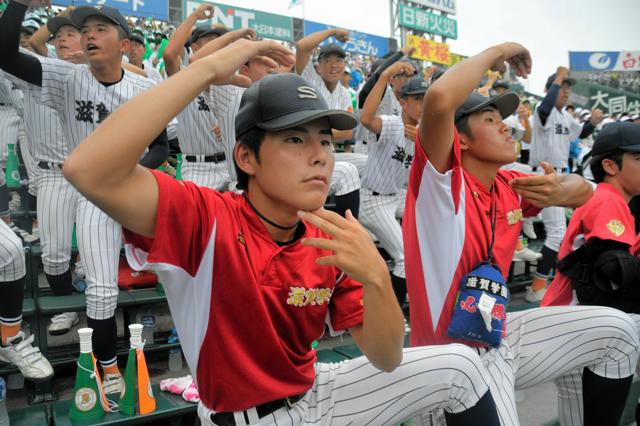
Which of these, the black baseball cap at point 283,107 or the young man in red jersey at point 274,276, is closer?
the young man in red jersey at point 274,276

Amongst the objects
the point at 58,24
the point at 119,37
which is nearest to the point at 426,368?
the point at 119,37

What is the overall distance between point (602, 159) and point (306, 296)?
2274 mm

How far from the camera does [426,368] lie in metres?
1.76

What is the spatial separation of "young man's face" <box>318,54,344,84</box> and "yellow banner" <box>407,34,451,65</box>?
1684 centimetres

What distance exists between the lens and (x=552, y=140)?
7.25m

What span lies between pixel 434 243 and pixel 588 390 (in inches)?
39.4

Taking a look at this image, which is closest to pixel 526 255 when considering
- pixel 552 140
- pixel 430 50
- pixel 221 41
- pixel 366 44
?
pixel 552 140

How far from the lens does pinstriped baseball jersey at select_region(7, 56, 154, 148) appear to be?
3346mm

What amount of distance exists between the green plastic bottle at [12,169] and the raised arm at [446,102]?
4987mm

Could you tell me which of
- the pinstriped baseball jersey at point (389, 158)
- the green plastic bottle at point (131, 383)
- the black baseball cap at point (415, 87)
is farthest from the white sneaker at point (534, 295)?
the green plastic bottle at point (131, 383)

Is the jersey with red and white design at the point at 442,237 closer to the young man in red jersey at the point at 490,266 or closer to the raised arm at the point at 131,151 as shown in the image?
the young man in red jersey at the point at 490,266

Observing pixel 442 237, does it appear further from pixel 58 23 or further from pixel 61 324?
pixel 58 23

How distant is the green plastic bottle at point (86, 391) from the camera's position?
242cm

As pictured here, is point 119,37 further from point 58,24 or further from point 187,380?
point 187,380
